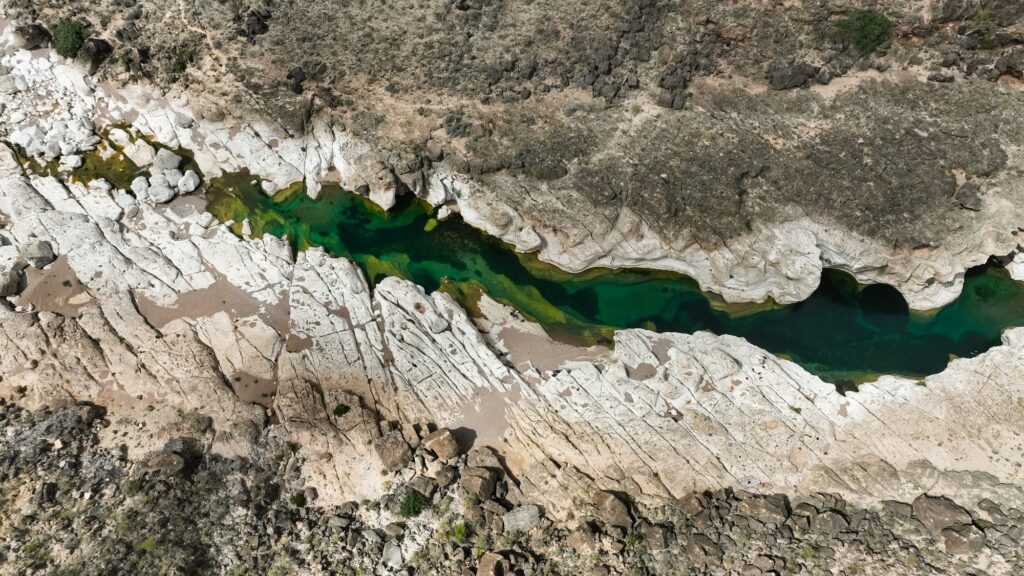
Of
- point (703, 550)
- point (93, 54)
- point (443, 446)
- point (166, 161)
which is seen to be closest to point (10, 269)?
point (166, 161)

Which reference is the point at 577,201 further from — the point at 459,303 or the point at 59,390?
the point at 59,390

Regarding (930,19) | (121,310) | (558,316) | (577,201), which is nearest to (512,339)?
(558,316)

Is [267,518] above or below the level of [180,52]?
below

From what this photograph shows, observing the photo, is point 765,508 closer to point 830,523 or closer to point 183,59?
point 830,523

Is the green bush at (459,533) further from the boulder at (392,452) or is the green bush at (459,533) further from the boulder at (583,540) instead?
the boulder at (583,540)

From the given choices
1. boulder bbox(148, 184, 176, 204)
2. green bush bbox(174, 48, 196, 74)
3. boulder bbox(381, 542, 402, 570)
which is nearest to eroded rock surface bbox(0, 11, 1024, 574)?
boulder bbox(381, 542, 402, 570)

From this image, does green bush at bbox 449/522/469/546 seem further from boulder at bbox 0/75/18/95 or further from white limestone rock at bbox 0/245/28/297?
boulder at bbox 0/75/18/95
